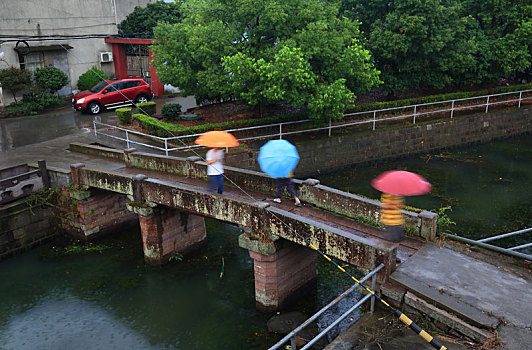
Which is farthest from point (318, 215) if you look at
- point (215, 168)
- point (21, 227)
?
point (21, 227)

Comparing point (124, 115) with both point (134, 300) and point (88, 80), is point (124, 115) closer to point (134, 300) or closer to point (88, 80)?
point (88, 80)

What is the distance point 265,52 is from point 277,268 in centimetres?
1147

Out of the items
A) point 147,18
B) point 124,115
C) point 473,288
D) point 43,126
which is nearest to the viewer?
point 473,288

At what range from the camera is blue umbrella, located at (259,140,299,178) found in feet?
34.8

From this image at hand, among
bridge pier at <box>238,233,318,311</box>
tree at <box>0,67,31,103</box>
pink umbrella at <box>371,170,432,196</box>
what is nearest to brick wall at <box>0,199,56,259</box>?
bridge pier at <box>238,233,318,311</box>

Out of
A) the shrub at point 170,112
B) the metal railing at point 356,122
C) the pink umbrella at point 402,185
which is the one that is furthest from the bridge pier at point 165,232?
the shrub at point 170,112

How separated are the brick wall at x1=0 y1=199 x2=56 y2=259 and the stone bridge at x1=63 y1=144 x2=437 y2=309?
0.82m

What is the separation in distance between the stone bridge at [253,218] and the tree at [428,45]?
1486 cm

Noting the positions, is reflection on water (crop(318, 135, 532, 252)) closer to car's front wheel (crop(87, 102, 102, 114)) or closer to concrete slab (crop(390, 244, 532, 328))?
concrete slab (crop(390, 244, 532, 328))

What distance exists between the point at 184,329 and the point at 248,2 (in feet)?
44.8

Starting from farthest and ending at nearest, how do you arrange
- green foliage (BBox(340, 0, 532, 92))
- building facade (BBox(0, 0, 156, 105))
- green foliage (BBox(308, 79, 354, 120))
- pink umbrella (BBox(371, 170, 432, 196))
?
building facade (BBox(0, 0, 156, 105)) < green foliage (BBox(340, 0, 532, 92)) < green foliage (BBox(308, 79, 354, 120)) < pink umbrella (BBox(371, 170, 432, 196))

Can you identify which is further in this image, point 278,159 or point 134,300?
point 134,300

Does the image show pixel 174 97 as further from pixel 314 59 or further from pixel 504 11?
pixel 504 11

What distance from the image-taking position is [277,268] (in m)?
11.3
